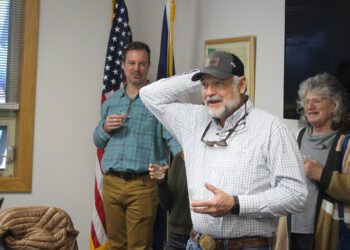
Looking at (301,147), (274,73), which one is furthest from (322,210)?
(274,73)

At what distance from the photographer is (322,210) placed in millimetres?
2150

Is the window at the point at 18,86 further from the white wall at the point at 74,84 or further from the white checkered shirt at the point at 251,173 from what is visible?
the white checkered shirt at the point at 251,173

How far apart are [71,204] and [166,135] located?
1.17m

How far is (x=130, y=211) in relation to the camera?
2920mm

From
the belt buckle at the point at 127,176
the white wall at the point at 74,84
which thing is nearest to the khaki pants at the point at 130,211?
the belt buckle at the point at 127,176

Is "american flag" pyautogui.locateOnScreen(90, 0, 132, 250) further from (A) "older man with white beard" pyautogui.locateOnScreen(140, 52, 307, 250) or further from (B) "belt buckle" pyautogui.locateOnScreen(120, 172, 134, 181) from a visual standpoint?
(A) "older man with white beard" pyautogui.locateOnScreen(140, 52, 307, 250)

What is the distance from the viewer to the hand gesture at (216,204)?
4.96ft

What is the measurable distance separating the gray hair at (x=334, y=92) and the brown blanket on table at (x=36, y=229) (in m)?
1.48

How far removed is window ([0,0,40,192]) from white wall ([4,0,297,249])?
0.20 feet

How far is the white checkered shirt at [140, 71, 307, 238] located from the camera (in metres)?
1.56

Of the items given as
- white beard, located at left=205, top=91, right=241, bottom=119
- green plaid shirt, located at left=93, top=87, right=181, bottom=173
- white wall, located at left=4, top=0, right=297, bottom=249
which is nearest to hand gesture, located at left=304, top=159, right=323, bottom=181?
white beard, located at left=205, top=91, right=241, bottom=119

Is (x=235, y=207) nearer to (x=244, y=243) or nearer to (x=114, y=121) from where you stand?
(x=244, y=243)

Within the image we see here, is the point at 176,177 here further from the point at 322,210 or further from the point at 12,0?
the point at 12,0

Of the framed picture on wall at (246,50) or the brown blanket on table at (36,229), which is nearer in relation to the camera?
the brown blanket on table at (36,229)
